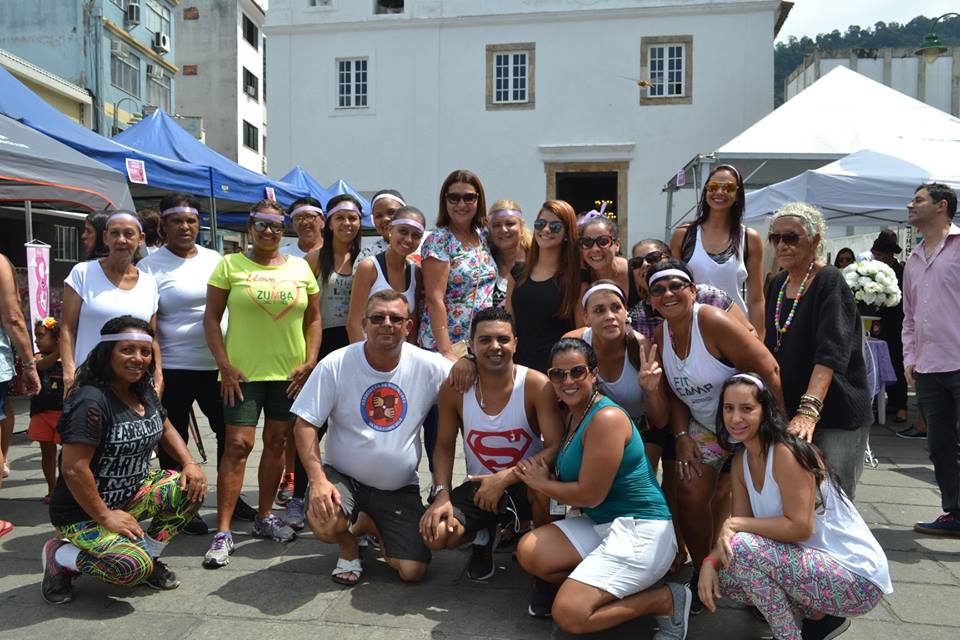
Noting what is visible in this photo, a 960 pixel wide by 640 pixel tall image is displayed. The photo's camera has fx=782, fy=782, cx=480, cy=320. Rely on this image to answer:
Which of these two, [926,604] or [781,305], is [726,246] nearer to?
[781,305]

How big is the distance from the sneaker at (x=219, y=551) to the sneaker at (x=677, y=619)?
79.6 inches

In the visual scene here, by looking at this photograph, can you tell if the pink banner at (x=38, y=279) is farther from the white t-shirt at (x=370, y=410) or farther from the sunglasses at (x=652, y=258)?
the sunglasses at (x=652, y=258)

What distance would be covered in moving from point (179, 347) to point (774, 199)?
22.6 feet

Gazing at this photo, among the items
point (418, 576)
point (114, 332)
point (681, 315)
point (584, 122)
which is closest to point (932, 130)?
point (681, 315)

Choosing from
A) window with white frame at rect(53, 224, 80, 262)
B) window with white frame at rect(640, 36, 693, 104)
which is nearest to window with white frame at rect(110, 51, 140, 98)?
window with white frame at rect(53, 224, 80, 262)

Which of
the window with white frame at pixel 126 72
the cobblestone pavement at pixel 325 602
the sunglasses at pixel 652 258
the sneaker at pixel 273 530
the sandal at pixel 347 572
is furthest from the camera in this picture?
the window with white frame at pixel 126 72

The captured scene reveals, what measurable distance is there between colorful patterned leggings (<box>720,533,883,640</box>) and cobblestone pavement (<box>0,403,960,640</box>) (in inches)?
12.8

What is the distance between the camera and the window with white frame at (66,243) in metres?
14.8

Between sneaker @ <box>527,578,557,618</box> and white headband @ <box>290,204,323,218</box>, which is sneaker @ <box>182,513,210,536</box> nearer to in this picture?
white headband @ <box>290,204,323,218</box>

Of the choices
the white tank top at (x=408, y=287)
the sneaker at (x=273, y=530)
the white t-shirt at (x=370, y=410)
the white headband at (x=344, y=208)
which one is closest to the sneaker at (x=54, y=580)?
the sneaker at (x=273, y=530)

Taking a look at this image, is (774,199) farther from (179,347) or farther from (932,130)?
(179,347)

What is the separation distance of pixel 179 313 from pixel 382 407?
4.46ft

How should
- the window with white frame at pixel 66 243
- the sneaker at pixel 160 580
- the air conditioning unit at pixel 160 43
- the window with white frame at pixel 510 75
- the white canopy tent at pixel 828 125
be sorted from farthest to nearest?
the air conditioning unit at pixel 160 43 < the window with white frame at pixel 510 75 < the window with white frame at pixel 66 243 < the white canopy tent at pixel 828 125 < the sneaker at pixel 160 580

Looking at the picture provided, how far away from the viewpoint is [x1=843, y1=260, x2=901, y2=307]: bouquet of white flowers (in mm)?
7176
